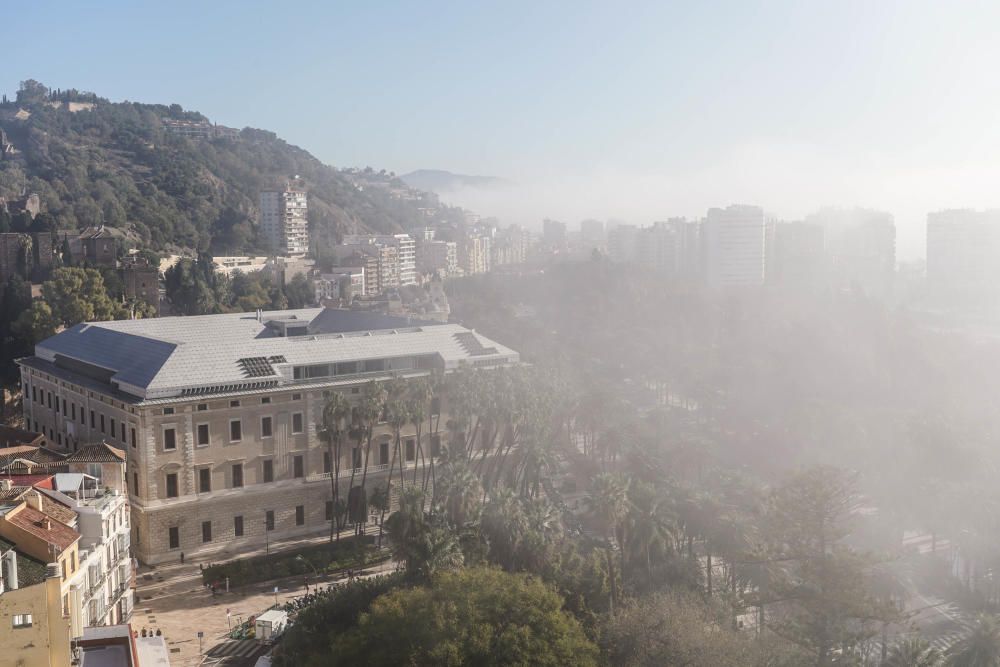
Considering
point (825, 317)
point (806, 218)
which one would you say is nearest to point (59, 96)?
point (806, 218)

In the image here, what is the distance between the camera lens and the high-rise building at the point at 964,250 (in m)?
76.7

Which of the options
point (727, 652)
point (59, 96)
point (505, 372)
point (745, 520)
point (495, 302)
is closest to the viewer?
point (727, 652)

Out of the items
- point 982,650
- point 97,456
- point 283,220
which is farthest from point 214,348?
point 283,220

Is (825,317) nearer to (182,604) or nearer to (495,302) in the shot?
(495,302)

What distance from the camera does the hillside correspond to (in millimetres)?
98062

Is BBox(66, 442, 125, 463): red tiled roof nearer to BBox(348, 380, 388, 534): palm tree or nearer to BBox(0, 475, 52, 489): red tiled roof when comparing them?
BBox(0, 475, 52, 489): red tiled roof

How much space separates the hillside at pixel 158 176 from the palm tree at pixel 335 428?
54.6 metres

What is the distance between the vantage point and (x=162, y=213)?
98125 millimetres

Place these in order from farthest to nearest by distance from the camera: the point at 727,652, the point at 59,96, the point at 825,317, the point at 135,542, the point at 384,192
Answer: the point at 384,192 < the point at 59,96 < the point at 825,317 < the point at 135,542 < the point at 727,652

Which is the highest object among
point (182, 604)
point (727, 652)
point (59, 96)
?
point (59, 96)

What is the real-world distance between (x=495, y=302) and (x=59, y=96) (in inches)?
4023

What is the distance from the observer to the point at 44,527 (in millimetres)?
22969

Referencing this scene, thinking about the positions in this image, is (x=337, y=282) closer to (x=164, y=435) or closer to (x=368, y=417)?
(x=368, y=417)

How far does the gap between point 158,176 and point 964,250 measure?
89925 millimetres
